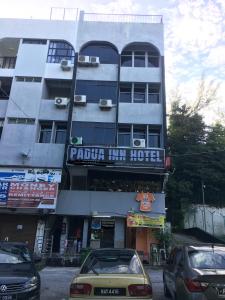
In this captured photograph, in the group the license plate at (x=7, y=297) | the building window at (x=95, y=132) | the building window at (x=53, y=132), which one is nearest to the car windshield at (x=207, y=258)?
the license plate at (x=7, y=297)

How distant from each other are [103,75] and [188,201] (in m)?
13.8

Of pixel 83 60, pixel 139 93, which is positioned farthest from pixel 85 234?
pixel 83 60

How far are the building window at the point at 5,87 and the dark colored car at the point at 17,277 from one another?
738 inches

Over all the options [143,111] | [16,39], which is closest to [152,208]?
[143,111]

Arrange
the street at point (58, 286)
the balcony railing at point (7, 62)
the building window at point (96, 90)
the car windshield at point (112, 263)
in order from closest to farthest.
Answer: the car windshield at point (112, 263) < the street at point (58, 286) < the building window at point (96, 90) < the balcony railing at point (7, 62)

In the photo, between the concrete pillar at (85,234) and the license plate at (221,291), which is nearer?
the license plate at (221,291)

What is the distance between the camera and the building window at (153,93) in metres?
26.1

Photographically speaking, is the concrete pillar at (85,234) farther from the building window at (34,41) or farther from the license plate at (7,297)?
the license plate at (7,297)

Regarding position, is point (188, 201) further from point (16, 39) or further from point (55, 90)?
point (16, 39)

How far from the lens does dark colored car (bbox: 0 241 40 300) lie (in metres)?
7.52

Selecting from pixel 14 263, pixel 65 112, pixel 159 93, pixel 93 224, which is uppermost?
pixel 159 93

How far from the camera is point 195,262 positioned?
7.46 metres

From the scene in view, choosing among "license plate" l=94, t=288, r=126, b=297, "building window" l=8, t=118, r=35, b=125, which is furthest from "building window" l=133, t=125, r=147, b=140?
"license plate" l=94, t=288, r=126, b=297

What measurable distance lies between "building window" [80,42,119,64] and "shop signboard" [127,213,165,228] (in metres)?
11.9
